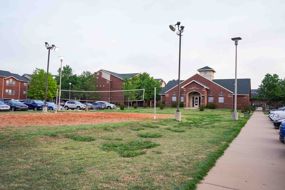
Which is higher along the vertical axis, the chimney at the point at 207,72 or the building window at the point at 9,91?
the chimney at the point at 207,72

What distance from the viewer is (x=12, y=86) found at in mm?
89438

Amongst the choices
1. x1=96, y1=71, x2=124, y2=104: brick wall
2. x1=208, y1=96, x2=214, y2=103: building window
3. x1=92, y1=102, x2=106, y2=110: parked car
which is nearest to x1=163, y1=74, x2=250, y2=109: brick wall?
x1=208, y1=96, x2=214, y2=103: building window

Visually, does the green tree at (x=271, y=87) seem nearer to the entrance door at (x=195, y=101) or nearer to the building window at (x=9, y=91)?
the entrance door at (x=195, y=101)

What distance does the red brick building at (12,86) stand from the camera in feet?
283

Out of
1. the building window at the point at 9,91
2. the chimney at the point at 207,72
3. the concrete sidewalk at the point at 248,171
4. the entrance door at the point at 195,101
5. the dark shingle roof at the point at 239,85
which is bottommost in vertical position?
the concrete sidewalk at the point at 248,171

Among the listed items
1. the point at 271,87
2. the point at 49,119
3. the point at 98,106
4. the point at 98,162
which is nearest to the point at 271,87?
the point at 271,87

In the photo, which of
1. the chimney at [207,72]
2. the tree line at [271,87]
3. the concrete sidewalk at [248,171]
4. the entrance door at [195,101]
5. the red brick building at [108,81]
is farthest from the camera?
the red brick building at [108,81]

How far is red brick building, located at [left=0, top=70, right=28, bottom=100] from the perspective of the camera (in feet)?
283

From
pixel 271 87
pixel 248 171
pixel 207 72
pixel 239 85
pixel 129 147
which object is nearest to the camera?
pixel 248 171

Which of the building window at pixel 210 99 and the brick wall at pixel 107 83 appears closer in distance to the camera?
the building window at pixel 210 99

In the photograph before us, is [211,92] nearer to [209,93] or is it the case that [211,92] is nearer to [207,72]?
[209,93]

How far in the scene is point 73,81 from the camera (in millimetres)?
97312

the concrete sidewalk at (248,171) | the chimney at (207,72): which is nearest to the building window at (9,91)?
the chimney at (207,72)

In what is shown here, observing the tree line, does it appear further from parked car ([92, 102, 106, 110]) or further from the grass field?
the grass field
